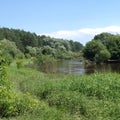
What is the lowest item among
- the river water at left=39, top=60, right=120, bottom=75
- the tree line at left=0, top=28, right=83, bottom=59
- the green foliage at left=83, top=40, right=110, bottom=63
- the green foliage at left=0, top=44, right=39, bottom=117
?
the river water at left=39, top=60, right=120, bottom=75

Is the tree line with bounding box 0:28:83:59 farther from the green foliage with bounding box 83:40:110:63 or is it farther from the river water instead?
the river water

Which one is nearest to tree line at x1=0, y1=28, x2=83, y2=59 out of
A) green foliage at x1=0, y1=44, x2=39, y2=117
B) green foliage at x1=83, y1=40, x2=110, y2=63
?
green foliage at x1=83, y1=40, x2=110, y2=63

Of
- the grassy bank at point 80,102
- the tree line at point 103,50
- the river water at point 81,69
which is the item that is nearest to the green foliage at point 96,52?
the tree line at point 103,50

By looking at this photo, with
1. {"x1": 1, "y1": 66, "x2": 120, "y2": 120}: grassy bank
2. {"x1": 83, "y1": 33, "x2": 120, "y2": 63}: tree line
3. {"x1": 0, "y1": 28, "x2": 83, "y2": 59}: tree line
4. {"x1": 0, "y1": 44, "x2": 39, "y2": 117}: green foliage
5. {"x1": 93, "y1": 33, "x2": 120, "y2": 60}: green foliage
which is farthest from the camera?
{"x1": 0, "y1": 28, "x2": 83, "y2": 59}: tree line

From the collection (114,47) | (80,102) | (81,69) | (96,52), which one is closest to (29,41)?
(96,52)

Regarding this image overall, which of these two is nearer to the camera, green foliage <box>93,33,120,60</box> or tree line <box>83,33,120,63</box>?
tree line <box>83,33,120,63</box>

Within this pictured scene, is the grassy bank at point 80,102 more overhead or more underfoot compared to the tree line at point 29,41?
more underfoot

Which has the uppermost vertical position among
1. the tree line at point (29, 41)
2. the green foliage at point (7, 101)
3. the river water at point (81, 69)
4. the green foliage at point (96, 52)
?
the tree line at point (29, 41)

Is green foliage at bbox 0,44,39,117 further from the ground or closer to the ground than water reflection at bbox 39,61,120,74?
further from the ground

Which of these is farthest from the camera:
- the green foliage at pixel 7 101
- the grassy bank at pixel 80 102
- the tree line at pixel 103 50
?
the tree line at pixel 103 50

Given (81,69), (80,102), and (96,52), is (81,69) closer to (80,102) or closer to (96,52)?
(96,52)

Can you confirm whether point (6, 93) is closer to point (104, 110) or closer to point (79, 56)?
point (104, 110)

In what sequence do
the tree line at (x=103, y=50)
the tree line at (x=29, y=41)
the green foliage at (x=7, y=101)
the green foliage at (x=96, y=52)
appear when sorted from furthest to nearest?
the tree line at (x=29, y=41), the tree line at (x=103, y=50), the green foliage at (x=96, y=52), the green foliage at (x=7, y=101)

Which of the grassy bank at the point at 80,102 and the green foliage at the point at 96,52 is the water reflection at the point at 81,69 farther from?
the grassy bank at the point at 80,102
